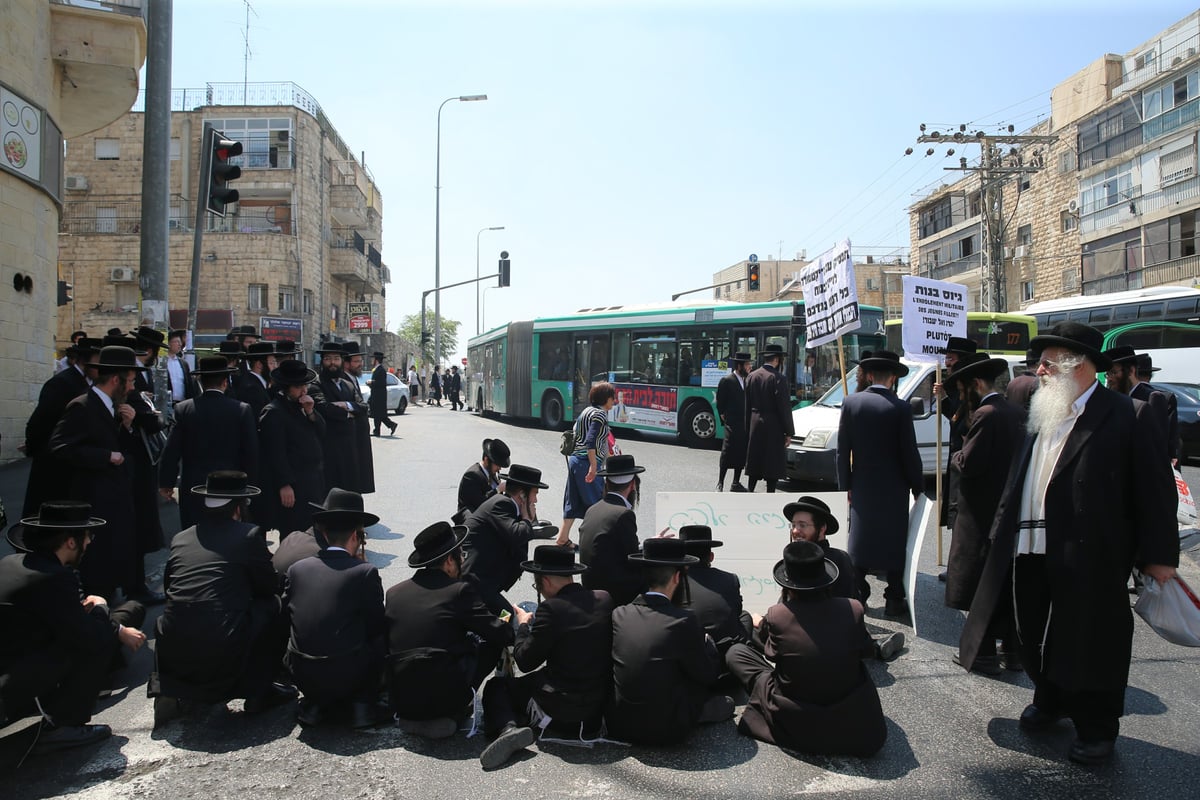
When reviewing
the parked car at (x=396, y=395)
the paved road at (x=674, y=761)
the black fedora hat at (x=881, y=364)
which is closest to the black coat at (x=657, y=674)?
the paved road at (x=674, y=761)

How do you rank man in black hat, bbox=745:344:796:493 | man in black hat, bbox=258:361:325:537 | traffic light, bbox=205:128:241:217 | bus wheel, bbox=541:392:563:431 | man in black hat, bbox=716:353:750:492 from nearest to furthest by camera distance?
man in black hat, bbox=258:361:325:537, man in black hat, bbox=745:344:796:493, traffic light, bbox=205:128:241:217, man in black hat, bbox=716:353:750:492, bus wheel, bbox=541:392:563:431

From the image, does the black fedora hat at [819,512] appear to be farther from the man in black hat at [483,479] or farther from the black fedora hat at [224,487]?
the black fedora hat at [224,487]

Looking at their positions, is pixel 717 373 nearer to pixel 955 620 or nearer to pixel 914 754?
pixel 955 620

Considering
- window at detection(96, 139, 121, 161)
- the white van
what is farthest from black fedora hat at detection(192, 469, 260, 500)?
window at detection(96, 139, 121, 161)

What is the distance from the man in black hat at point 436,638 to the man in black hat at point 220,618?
713 millimetres

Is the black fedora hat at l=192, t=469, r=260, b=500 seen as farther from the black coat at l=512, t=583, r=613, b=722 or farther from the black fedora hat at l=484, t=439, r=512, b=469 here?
the black fedora hat at l=484, t=439, r=512, b=469

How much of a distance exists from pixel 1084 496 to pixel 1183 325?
20.7m

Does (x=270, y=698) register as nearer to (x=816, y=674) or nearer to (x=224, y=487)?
(x=224, y=487)

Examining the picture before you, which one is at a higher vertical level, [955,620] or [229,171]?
[229,171]

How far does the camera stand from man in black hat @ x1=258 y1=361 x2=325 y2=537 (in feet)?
23.0

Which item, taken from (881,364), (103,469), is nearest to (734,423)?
(881,364)

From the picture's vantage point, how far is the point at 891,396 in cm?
615

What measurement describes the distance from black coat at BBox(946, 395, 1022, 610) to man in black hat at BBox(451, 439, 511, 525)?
3.17m

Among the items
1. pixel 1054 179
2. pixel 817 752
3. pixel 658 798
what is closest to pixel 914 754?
pixel 817 752
